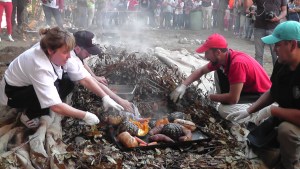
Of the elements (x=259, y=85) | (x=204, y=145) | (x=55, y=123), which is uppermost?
(x=259, y=85)

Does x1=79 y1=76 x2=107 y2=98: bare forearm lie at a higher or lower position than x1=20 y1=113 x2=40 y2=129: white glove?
higher

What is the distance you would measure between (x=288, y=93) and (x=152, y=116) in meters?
1.88

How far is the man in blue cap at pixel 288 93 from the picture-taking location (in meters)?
3.16

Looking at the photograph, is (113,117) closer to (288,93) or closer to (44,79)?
(44,79)

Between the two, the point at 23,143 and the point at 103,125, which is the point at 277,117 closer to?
the point at 103,125

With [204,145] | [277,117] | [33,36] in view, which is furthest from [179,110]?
[33,36]

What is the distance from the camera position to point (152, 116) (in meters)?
4.61

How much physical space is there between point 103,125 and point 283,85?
1963mm

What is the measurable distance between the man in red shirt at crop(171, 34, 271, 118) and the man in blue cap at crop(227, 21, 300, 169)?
2.07ft

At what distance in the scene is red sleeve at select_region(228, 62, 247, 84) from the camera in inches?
155

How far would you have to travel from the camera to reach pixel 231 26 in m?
15.5

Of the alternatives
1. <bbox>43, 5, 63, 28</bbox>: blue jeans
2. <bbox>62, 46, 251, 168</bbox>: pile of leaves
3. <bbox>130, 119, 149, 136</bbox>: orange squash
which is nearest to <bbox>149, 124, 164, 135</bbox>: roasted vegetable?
<bbox>130, 119, 149, 136</bbox>: orange squash

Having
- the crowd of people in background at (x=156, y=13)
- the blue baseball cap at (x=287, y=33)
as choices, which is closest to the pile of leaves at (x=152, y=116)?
the blue baseball cap at (x=287, y=33)

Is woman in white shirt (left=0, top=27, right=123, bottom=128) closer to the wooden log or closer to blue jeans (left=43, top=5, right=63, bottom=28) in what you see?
the wooden log
